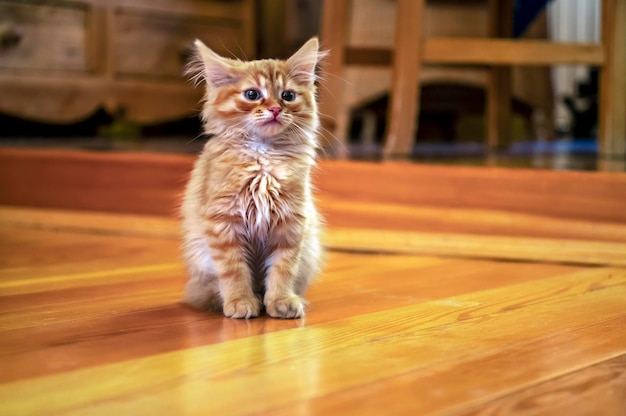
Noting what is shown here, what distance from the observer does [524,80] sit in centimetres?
373

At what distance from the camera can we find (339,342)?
3.12 feet

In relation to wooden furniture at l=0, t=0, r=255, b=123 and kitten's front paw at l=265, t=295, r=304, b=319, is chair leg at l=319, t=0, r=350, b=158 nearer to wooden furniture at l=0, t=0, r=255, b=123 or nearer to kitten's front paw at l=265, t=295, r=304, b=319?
wooden furniture at l=0, t=0, r=255, b=123

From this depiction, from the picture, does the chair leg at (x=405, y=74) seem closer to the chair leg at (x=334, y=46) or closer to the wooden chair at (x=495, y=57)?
the wooden chair at (x=495, y=57)

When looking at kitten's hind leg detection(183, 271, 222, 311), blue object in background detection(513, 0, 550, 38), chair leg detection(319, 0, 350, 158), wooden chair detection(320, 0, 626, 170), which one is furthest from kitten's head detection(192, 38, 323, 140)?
blue object in background detection(513, 0, 550, 38)

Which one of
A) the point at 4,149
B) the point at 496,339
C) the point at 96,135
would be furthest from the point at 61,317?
the point at 96,135

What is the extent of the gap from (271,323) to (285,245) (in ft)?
0.41

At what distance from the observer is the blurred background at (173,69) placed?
3043mm

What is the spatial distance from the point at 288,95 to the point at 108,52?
7.91 ft

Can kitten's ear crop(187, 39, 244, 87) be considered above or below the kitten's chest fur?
above

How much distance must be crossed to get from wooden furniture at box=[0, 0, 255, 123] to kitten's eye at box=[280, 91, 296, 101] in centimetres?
184

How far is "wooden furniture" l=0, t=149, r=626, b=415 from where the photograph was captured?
0.76 meters

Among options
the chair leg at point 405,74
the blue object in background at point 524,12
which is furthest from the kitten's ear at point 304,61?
the blue object in background at point 524,12

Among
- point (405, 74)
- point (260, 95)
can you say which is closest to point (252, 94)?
point (260, 95)

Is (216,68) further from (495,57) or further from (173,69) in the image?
(173,69)
